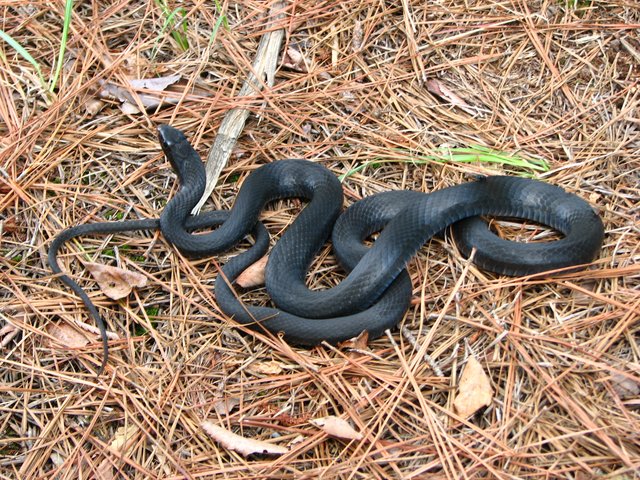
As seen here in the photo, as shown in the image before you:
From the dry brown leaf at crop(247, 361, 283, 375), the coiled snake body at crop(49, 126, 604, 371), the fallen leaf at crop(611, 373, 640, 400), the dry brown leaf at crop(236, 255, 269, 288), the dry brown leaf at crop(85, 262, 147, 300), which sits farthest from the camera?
the dry brown leaf at crop(236, 255, 269, 288)

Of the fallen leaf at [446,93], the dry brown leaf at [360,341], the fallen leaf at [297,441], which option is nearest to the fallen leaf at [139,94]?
the fallen leaf at [446,93]

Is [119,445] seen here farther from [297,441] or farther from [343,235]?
[343,235]

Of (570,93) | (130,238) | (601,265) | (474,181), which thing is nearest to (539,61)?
(570,93)

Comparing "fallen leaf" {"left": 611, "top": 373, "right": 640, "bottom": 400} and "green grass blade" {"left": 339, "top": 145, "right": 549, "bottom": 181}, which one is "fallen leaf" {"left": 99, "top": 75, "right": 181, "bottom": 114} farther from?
"fallen leaf" {"left": 611, "top": 373, "right": 640, "bottom": 400}

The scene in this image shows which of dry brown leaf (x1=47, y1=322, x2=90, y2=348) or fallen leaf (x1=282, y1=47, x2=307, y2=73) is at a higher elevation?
fallen leaf (x1=282, y1=47, x2=307, y2=73)

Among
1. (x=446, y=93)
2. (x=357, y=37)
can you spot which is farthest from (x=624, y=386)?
(x=357, y=37)

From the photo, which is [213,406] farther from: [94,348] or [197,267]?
[197,267]

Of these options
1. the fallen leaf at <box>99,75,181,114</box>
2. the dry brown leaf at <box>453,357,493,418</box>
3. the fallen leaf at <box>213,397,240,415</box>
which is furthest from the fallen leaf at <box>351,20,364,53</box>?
the fallen leaf at <box>213,397,240,415</box>
